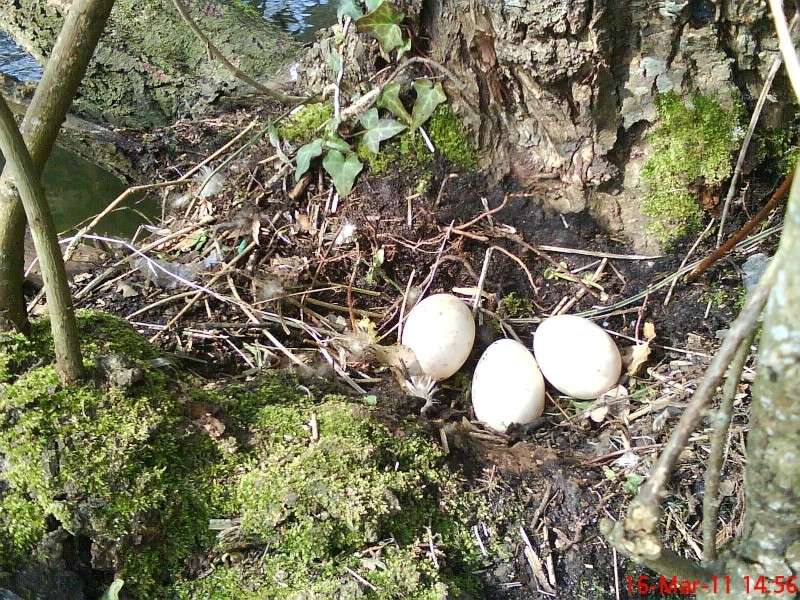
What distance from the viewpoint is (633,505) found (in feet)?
2.50

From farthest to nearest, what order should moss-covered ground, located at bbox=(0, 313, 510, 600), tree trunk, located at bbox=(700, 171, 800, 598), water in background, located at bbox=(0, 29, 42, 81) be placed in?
water in background, located at bbox=(0, 29, 42, 81), moss-covered ground, located at bbox=(0, 313, 510, 600), tree trunk, located at bbox=(700, 171, 800, 598)

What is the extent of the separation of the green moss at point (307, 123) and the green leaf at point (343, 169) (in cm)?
15

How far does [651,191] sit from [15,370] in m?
1.68

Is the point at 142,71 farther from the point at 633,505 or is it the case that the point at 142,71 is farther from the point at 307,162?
the point at 633,505

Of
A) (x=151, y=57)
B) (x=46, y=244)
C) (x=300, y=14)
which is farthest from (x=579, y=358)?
(x=300, y=14)

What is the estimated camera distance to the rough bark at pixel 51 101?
1.20 m

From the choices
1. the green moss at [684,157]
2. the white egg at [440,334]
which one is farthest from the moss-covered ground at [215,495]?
the green moss at [684,157]

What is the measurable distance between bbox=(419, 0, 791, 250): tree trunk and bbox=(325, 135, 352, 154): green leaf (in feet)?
1.19

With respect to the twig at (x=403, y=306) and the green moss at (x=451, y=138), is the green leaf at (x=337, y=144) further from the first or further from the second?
the twig at (x=403, y=306)

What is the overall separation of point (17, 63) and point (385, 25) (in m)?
4.16

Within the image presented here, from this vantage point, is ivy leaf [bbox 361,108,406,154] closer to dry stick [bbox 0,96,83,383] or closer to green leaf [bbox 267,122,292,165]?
green leaf [bbox 267,122,292,165]

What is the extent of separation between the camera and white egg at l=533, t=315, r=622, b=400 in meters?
1.73

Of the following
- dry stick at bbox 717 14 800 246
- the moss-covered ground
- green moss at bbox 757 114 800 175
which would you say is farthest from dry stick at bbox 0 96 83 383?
green moss at bbox 757 114 800 175

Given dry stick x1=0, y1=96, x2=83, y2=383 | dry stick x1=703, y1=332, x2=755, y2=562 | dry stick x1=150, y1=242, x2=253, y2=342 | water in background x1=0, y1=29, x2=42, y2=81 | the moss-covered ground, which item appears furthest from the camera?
water in background x1=0, y1=29, x2=42, y2=81
